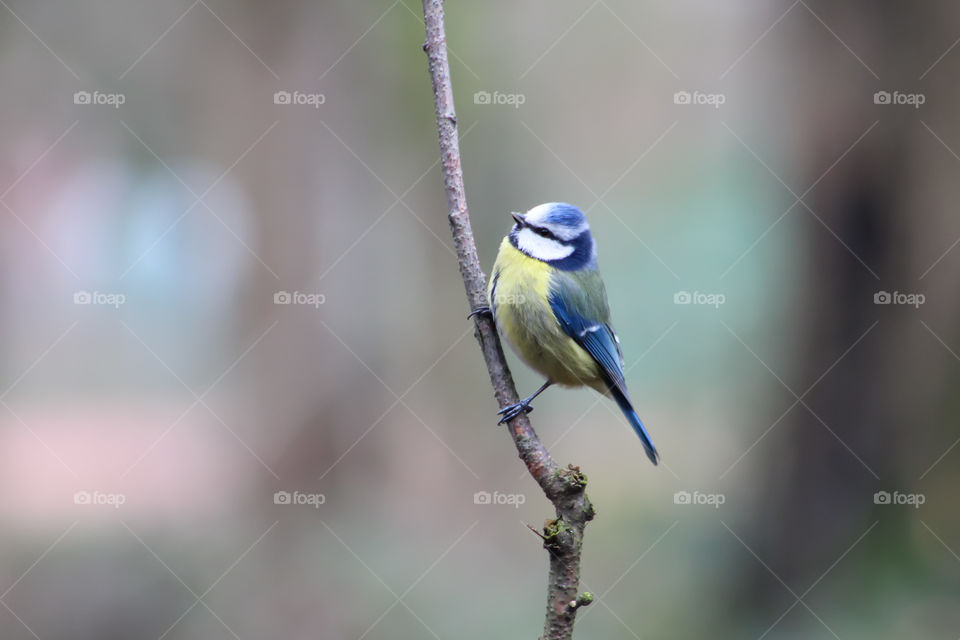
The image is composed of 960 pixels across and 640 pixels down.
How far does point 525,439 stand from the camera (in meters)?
1.69

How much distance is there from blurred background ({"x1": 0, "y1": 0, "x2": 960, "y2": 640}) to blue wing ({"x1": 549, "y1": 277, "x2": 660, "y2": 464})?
2467 millimetres

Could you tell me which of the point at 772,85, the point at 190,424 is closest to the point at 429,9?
the point at 772,85

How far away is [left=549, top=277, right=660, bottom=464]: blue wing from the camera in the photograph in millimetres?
2979

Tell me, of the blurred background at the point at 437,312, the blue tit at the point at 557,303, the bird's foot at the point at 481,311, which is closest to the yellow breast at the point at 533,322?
the blue tit at the point at 557,303

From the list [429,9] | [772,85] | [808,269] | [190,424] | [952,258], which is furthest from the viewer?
[190,424]

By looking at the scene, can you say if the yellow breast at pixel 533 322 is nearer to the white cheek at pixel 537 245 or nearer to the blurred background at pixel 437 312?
the white cheek at pixel 537 245

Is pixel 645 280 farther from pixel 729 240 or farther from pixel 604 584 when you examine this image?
pixel 604 584

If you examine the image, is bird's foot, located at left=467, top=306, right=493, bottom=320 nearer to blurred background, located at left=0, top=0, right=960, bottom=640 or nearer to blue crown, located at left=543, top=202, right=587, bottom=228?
blue crown, located at left=543, top=202, right=587, bottom=228

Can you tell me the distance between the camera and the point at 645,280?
21.5 feet

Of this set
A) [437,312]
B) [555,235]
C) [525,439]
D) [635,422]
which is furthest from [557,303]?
[437,312]

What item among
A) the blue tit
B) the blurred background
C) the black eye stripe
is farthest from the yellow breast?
the blurred background

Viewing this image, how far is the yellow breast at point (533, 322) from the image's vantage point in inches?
112

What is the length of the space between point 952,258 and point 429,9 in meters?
4.50

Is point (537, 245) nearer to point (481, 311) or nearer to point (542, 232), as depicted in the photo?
point (542, 232)
